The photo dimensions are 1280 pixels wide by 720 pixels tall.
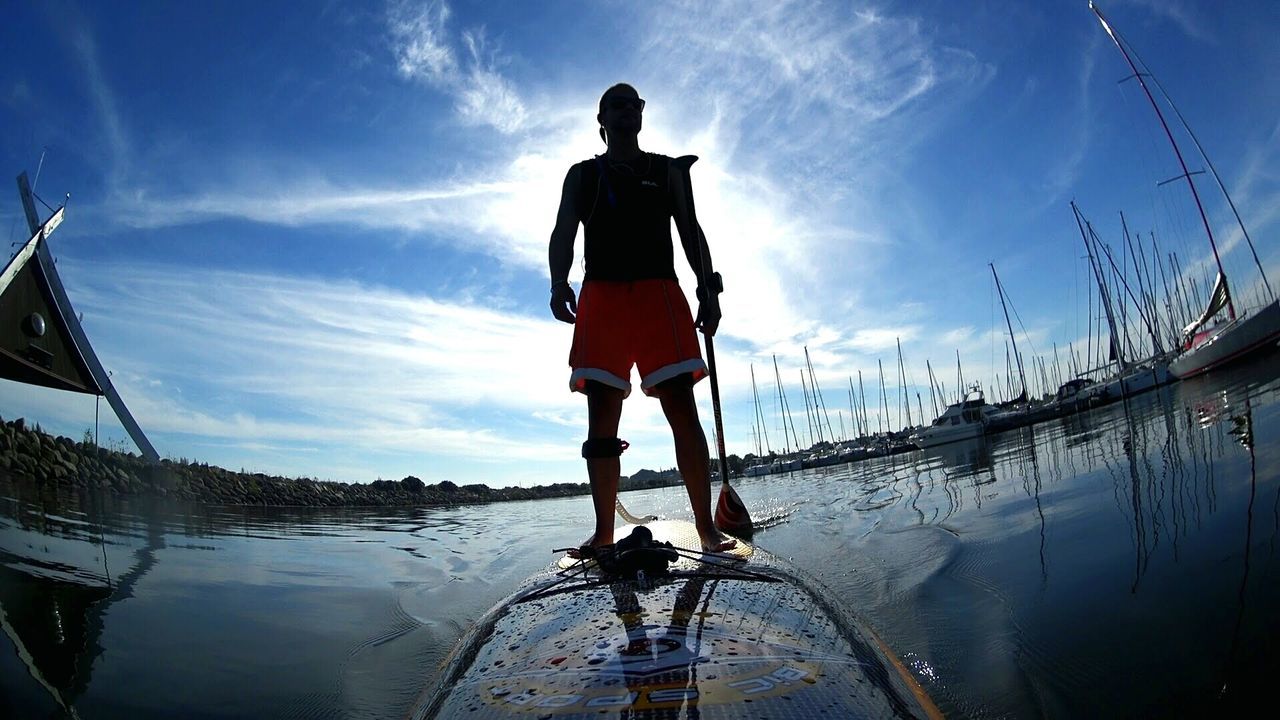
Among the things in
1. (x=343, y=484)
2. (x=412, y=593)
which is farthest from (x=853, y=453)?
(x=412, y=593)

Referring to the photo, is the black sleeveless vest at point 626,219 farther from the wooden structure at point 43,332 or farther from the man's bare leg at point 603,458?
the wooden structure at point 43,332

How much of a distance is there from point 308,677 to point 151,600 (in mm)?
1532

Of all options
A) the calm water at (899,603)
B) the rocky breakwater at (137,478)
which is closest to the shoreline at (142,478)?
the rocky breakwater at (137,478)

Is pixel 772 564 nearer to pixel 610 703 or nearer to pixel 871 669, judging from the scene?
pixel 871 669

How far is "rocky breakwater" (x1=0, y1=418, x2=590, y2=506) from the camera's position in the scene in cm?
898

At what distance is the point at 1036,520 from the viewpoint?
4.06 metres

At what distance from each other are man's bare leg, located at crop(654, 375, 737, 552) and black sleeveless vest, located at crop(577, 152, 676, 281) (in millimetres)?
614

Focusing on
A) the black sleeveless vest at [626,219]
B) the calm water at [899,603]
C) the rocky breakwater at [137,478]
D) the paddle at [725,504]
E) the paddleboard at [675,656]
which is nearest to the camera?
the paddleboard at [675,656]

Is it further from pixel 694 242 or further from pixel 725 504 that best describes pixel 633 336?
pixel 725 504

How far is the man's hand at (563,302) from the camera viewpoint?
3449 mm

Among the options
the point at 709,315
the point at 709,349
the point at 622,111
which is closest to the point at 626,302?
the point at 709,315

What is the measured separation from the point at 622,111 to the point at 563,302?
110cm

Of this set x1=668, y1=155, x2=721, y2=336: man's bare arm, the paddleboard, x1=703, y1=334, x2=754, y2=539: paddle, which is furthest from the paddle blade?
the paddleboard

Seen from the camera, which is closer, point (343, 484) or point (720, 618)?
point (720, 618)
